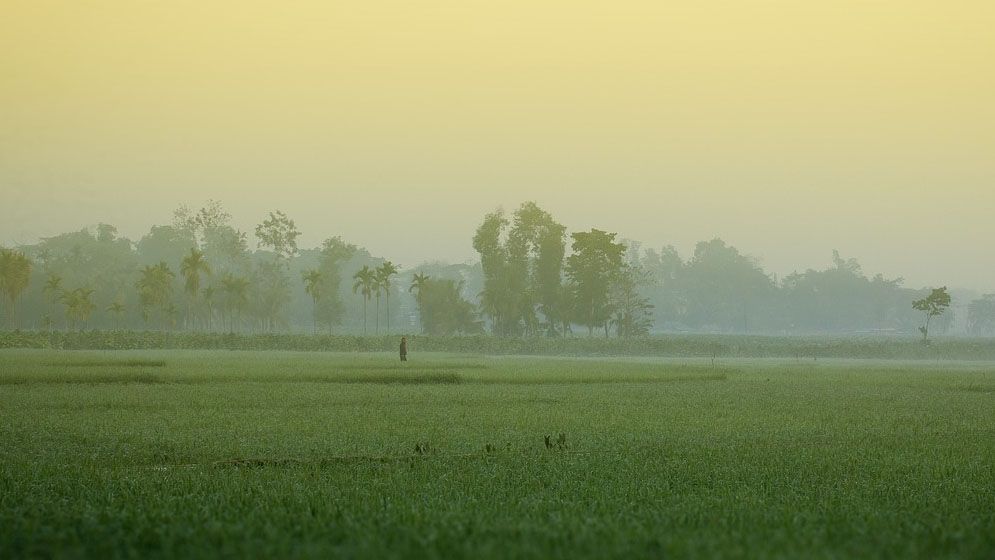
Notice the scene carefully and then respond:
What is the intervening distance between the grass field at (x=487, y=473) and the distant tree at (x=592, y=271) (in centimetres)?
7854

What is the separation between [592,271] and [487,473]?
10222cm

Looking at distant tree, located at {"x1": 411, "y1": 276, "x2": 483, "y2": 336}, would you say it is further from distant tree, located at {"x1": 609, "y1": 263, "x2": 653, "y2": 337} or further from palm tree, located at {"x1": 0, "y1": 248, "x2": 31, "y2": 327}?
palm tree, located at {"x1": 0, "y1": 248, "x2": 31, "y2": 327}

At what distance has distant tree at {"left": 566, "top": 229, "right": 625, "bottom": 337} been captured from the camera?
117 meters

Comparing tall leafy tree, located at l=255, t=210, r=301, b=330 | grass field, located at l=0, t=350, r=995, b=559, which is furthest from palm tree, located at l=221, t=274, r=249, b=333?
grass field, located at l=0, t=350, r=995, b=559

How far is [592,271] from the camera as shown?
117 metres

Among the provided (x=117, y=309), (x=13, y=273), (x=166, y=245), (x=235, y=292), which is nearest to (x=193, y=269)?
(x=117, y=309)

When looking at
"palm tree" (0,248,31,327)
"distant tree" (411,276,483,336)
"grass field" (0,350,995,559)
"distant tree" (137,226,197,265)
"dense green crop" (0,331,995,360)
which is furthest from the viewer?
"distant tree" (137,226,197,265)

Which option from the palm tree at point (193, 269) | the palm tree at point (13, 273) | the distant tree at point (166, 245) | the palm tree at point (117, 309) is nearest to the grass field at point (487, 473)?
the palm tree at point (193, 269)

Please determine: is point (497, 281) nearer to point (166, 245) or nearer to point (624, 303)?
point (624, 303)

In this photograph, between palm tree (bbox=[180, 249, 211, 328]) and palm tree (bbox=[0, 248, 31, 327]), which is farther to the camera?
palm tree (bbox=[180, 249, 211, 328])

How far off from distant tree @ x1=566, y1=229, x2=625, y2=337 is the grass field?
78.5m

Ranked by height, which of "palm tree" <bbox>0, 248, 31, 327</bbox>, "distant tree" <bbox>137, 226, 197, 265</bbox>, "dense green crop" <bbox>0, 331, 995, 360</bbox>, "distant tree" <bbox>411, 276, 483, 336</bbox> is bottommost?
"dense green crop" <bbox>0, 331, 995, 360</bbox>

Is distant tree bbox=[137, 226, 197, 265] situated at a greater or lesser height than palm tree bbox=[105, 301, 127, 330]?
greater

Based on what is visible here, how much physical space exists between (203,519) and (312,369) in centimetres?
4232
